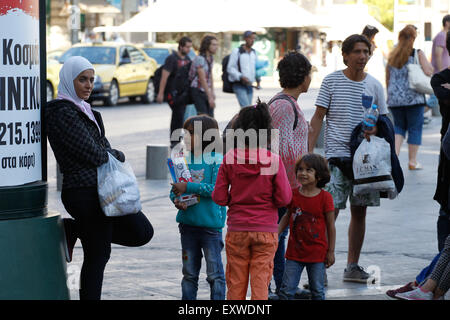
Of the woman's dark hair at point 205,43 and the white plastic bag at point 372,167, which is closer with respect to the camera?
the white plastic bag at point 372,167

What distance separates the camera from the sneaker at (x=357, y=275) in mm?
7109

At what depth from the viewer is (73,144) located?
5426mm

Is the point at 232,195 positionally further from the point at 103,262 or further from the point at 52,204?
the point at 52,204

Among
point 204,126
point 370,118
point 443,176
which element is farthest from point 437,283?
point 204,126

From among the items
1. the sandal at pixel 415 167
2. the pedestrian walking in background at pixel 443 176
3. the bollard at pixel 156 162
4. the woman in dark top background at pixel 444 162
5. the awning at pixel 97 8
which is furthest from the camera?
the awning at pixel 97 8

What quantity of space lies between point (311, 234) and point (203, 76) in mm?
7961

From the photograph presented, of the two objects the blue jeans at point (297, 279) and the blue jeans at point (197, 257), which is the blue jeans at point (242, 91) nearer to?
the blue jeans at point (297, 279)

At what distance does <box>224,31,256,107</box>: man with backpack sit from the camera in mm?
15438

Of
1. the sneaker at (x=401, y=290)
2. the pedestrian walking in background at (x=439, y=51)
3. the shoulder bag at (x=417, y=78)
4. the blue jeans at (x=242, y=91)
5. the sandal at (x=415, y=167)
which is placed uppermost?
the pedestrian walking in background at (x=439, y=51)

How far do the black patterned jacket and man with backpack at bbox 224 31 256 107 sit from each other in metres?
9.98

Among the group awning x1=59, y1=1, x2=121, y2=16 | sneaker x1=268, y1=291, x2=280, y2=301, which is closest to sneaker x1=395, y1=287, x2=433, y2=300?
sneaker x1=268, y1=291, x2=280, y2=301

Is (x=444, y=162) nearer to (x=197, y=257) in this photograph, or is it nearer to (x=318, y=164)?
(x=318, y=164)

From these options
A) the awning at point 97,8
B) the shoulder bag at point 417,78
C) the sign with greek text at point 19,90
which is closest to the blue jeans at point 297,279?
the sign with greek text at point 19,90
